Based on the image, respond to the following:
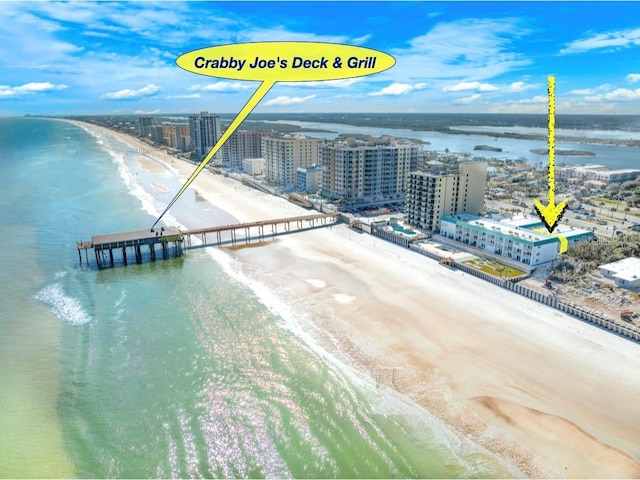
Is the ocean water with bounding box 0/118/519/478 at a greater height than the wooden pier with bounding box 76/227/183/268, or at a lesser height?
lesser

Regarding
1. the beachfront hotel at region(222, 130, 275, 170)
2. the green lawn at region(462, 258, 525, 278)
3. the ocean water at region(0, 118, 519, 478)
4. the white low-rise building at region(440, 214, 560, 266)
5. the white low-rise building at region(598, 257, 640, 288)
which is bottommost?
the ocean water at region(0, 118, 519, 478)

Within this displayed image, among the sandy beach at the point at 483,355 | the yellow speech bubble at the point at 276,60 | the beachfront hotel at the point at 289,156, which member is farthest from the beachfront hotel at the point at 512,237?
the beachfront hotel at the point at 289,156

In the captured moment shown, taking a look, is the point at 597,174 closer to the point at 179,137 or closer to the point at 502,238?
the point at 502,238

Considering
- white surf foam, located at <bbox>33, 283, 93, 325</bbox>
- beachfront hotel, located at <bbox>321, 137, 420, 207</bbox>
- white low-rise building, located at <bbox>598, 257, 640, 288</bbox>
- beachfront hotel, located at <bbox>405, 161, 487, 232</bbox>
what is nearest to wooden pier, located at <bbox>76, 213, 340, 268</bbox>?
white surf foam, located at <bbox>33, 283, 93, 325</bbox>

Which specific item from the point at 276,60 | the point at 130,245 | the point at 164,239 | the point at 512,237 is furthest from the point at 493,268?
the point at 130,245

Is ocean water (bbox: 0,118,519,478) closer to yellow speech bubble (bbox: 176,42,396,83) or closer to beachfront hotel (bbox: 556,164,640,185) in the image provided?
yellow speech bubble (bbox: 176,42,396,83)

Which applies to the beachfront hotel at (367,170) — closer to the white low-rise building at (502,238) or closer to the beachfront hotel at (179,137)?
the white low-rise building at (502,238)

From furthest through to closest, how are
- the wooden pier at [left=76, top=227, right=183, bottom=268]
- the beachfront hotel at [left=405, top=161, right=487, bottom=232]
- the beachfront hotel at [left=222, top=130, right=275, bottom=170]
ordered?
the beachfront hotel at [left=222, top=130, right=275, bottom=170] → the beachfront hotel at [left=405, top=161, right=487, bottom=232] → the wooden pier at [left=76, top=227, right=183, bottom=268]

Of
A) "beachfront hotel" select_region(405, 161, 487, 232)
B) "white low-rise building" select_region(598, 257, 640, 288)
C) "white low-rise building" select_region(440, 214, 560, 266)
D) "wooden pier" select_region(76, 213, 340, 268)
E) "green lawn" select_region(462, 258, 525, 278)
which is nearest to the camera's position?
"white low-rise building" select_region(598, 257, 640, 288)
